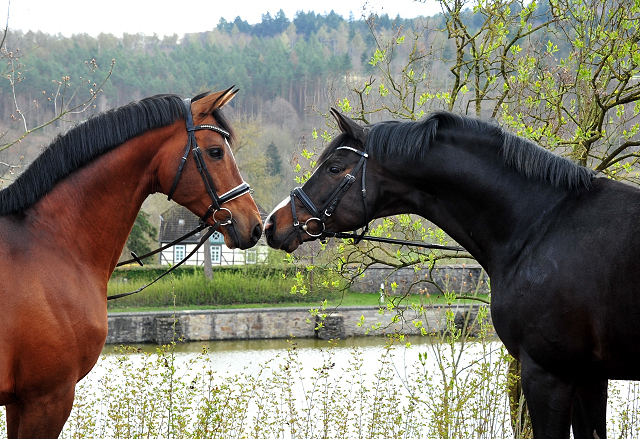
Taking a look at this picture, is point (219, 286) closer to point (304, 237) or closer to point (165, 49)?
point (304, 237)

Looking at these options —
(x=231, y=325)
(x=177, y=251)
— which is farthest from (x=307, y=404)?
(x=177, y=251)

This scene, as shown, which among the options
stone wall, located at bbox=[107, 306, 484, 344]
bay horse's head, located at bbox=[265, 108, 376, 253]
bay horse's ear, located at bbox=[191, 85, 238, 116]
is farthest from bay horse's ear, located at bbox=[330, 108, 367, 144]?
stone wall, located at bbox=[107, 306, 484, 344]

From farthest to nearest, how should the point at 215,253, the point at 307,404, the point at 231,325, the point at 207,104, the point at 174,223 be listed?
the point at 215,253, the point at 174,223, the point at 231,325, the point at 307,404, the point at 207,104

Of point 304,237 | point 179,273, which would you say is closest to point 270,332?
point 179,273

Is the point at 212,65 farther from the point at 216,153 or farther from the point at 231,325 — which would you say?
the point at 216,153

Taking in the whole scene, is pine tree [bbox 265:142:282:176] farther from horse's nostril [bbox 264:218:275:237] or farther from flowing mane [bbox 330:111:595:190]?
flowing mane [bbox 330:111:595:190]

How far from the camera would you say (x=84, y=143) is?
2.79m

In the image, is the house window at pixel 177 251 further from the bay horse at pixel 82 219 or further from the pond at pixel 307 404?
the bay horse at pixel 82 219

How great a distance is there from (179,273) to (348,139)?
82.2ft

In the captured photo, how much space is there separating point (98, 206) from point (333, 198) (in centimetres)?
123

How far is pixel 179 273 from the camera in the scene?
2705 cm

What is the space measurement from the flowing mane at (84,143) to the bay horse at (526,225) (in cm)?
85

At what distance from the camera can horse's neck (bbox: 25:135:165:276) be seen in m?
2.70

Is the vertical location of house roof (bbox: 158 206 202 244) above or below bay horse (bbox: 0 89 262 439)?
above
